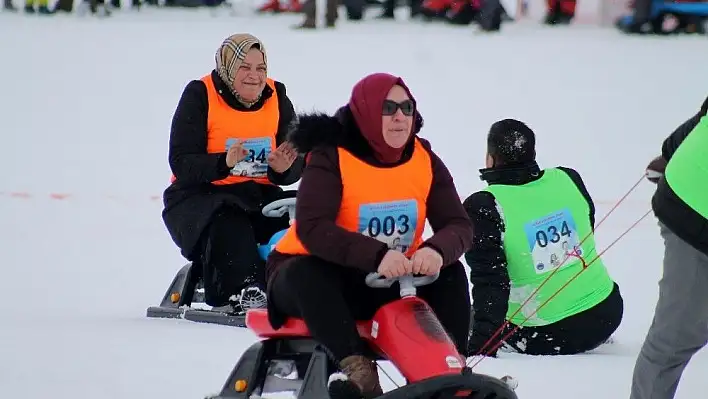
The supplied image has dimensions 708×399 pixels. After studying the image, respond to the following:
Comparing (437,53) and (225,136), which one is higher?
(225,136)

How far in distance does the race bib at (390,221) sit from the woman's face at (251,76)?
86.0 inches

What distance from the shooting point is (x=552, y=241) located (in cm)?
517

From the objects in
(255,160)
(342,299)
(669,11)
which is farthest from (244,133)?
(669,11)

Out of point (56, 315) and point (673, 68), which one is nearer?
point (56, 315)

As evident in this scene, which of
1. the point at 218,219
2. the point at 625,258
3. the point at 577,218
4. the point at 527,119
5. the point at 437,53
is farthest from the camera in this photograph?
the point at 437,53

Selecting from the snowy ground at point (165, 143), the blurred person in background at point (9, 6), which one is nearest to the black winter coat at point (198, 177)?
the snowy ground at point (165, 143)

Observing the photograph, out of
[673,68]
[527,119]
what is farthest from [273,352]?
[673,68]

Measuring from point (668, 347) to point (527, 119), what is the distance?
9.90 metres

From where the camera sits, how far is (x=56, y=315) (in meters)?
6.00

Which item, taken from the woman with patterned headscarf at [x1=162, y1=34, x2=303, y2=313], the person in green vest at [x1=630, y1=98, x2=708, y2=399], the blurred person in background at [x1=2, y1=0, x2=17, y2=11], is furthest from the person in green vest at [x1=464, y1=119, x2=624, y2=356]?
the blurred person in background at [x1=2, y1=0, x2=17, y2=11]

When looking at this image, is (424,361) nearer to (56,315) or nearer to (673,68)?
(56,315)

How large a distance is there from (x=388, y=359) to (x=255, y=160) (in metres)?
A: 2.48

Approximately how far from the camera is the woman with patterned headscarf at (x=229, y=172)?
5.95 m

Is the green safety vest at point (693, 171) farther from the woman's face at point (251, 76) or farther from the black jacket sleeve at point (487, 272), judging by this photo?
the woman's face at point (251, 76)
